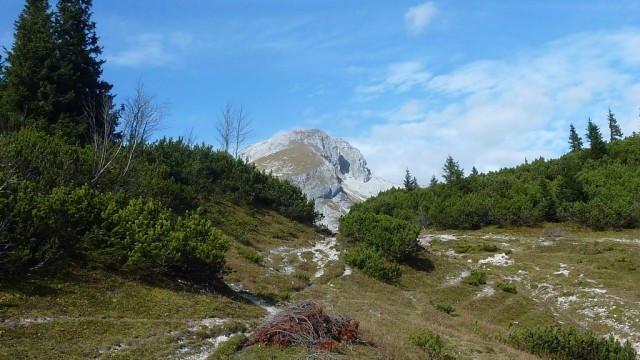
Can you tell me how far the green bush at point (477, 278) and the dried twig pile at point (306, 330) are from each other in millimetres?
22224

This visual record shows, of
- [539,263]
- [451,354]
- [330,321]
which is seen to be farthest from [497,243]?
[330,321]

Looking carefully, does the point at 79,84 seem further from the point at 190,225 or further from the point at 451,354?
the point at 451,354

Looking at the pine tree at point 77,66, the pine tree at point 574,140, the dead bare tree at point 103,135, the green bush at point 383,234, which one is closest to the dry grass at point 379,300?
the green bush at point 383,234

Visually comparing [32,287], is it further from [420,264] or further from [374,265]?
[420,264]

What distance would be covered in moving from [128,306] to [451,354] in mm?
12543

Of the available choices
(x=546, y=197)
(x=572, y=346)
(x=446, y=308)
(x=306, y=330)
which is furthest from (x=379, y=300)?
(x=546, y=197)

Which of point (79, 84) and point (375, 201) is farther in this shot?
point (375, 201)

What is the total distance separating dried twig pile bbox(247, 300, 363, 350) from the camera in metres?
15.1

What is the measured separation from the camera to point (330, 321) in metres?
16.5

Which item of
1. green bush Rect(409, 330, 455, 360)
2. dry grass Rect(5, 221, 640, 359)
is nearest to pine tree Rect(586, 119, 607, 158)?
dry grass Rect(5, 221, 640, 359)

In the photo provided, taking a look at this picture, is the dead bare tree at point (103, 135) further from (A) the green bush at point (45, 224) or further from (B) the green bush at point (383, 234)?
(B) the green bush at point (383, 234)

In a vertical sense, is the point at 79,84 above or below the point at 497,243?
above

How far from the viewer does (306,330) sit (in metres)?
15.5

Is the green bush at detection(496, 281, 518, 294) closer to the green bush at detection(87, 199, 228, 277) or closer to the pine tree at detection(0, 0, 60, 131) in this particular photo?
the green bush at detection(87, 199, 228, 277)
